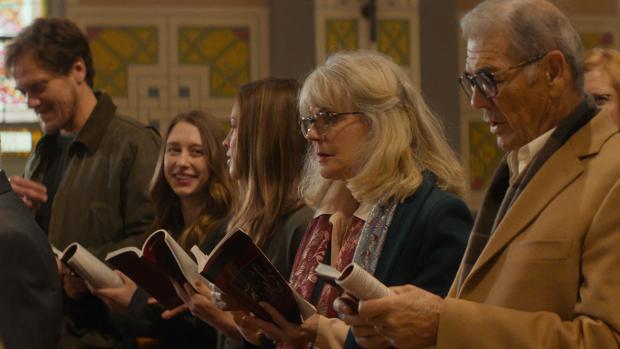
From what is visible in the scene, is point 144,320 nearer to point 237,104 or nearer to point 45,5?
point 237,104

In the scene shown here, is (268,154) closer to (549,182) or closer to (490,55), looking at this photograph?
(490,55)

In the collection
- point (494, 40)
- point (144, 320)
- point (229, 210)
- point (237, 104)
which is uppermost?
A: point (494, 40)

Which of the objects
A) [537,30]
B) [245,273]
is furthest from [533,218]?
[245,273]

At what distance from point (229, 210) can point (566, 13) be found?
8.25 feet

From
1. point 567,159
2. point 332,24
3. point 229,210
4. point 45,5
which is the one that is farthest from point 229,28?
point 567,159

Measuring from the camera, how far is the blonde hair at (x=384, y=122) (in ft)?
12.2

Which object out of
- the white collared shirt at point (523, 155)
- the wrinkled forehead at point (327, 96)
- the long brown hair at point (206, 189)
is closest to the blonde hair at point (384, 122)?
the wrinkled forehead at point (327, 96)

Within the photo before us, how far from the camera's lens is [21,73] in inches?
229

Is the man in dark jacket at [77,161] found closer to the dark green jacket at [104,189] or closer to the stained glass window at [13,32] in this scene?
the dark green jacket at [104,189]

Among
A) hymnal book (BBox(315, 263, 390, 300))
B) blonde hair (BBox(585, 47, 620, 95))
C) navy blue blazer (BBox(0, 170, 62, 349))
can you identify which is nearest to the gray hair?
hymnal book (BBox(315, 263, 390, 300))

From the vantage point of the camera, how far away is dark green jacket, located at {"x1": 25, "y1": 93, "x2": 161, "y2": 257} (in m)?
5.55

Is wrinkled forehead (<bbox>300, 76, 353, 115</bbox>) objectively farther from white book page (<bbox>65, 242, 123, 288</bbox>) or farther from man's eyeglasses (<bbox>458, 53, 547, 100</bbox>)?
white book page (<bbox>65, 242, 123, 288</bbox>)

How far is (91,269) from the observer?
4871 millimetres

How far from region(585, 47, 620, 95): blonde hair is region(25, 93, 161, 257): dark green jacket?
2204 mm
